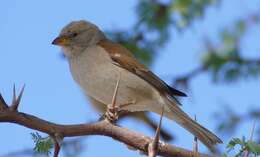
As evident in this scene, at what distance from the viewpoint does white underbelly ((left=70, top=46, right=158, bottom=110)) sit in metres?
5.68

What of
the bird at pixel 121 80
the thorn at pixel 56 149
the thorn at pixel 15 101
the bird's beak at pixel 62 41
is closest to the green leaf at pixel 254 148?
the thorn at pixel 56 149

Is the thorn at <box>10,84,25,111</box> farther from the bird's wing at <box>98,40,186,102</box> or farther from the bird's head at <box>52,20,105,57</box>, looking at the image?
the bird's head at <box>52,20,105,57</box>

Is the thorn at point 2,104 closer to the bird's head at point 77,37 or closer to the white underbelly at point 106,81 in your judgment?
the white underbelly at point 106,81

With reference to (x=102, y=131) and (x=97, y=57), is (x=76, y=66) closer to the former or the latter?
(x=97, y=57)

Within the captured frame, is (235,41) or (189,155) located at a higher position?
(235,41)

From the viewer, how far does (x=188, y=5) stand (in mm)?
6078

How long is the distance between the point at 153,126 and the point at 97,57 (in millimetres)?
1353

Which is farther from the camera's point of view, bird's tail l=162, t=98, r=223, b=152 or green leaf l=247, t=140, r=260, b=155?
bird's tail l=162, t=98, r=223, b=152

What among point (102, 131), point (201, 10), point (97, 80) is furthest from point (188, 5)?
point (102, 131)

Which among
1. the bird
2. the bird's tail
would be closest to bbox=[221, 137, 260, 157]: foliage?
the bird's tail

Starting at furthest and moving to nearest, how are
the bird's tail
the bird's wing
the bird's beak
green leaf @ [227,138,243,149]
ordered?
1. the bird's beak
2. the bird's wing
3. the bird's tail
4. green leaf @ [227,138,243,149]

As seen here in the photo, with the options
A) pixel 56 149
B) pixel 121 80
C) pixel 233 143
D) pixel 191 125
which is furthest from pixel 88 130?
pixel 121 80

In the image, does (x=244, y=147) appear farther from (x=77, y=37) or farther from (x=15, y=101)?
(x=77, y=37)

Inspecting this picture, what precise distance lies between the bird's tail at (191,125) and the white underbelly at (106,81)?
31 centimetres
